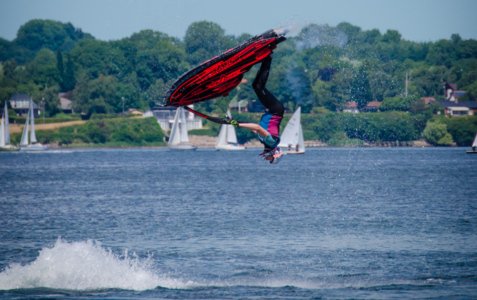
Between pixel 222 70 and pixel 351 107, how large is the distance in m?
105

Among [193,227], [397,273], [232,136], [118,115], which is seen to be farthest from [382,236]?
[118,115]

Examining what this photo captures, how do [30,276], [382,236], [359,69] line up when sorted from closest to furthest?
[30,276]
[382,236]
[359,69]

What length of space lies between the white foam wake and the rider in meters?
8.23

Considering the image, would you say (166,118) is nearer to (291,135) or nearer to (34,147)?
(34,147)

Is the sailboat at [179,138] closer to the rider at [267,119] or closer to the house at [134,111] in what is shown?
the house at [134,111]

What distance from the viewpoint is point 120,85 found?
15012 cm

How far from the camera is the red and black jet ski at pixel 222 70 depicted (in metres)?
14.1

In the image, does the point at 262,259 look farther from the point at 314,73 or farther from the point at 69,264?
the point at 314,73

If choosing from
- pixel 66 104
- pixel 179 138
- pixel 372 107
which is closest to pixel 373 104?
pixel 372 107

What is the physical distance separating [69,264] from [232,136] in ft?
375

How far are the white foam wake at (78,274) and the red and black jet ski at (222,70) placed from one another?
32.6 ft

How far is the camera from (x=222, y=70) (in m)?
14.3

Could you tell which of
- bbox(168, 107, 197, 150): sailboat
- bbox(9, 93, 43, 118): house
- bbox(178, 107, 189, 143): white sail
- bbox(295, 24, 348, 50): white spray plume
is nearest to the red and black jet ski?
bbox(295, 24, 348, 50): white spray plume

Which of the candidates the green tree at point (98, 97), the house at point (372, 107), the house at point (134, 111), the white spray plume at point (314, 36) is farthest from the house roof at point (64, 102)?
the white spray plume at point (314, 36)
